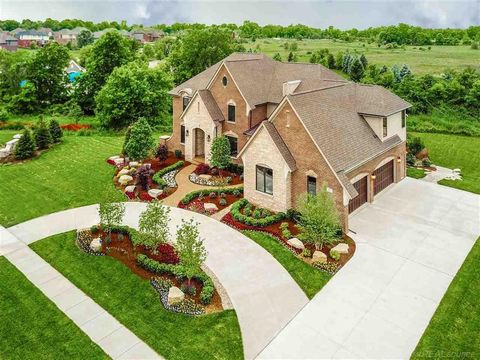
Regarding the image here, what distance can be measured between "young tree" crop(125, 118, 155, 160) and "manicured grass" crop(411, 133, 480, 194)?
22.1 metres

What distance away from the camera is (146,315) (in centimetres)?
1452

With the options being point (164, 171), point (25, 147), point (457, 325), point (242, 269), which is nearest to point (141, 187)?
point (164, 171)

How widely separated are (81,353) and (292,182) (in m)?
13.9

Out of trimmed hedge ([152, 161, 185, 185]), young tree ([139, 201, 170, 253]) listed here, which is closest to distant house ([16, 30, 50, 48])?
trimmed hedge ([152, 161, 185, 185])

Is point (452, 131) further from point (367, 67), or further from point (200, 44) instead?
point (200, 44)

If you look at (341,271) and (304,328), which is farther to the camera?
(341,271)

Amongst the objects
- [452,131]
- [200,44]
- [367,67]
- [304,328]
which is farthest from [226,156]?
[367,67]

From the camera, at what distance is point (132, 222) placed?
21984mm

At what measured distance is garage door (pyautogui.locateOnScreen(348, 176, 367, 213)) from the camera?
23.1 metres

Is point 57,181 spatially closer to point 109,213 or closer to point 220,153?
point 109,213

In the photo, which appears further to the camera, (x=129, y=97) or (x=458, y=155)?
(x=129, y=97)

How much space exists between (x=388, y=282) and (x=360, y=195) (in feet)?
26.2

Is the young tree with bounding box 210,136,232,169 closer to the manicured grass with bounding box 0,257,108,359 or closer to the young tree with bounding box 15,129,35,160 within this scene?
the manicured grass with bounding box 0,257,108,359

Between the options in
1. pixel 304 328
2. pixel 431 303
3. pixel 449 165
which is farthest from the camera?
pixel 449 165
